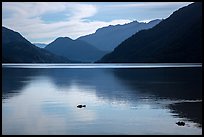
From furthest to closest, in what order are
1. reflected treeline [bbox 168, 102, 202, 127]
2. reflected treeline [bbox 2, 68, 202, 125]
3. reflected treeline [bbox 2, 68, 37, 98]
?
reflected treeline [bbox 2, 68, 37, 98]
reflected treeline [bbox 2, 68, 202, 125]
reflected treeline [bbox 168, 102, 202, 127]

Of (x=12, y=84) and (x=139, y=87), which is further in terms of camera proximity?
(x=12, y=84)

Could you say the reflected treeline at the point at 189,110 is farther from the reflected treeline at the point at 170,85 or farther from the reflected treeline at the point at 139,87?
the reflected treeline at the point at 170,85

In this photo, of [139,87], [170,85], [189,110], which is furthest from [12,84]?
[189,110]

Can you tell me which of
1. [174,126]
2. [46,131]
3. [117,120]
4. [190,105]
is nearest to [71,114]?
[117,120]

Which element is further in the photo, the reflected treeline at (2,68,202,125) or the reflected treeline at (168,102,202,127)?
the reflected treeline at (2,68,202,125)

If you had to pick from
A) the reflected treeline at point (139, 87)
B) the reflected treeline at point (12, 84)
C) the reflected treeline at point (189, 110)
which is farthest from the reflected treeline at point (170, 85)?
the reflected treeline at point (12, 84)

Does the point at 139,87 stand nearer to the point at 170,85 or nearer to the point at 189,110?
the point at 170,85

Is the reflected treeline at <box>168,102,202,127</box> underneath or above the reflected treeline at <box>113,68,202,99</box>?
above

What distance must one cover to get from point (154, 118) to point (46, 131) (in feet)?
34.8

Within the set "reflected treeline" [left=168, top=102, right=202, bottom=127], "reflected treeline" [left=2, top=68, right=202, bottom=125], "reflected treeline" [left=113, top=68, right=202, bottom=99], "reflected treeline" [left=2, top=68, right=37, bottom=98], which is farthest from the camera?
"reflected treeline" [left=2, top=68, right=37, bottom=98]

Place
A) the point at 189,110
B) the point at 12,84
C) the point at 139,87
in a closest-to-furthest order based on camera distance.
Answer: the point at 189,110 < the point at 139,87 < the point at 12,84

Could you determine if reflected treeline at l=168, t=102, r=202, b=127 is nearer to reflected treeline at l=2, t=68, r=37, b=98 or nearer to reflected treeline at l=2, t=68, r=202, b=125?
reflected treeline at l=2, t=68, r=202, b=125

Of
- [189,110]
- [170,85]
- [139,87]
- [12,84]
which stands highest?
[189,110]

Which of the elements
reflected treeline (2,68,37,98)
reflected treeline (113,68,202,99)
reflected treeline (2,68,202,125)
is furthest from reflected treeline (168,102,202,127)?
reflected treeline (2,68,37,98)
